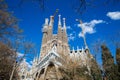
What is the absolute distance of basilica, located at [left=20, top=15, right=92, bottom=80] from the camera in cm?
3678

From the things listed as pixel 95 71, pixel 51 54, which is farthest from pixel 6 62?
pixel 51 54

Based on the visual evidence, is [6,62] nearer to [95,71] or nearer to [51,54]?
[95,71]

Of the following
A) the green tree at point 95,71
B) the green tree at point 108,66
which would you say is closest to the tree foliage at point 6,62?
the green tree at point 95,71

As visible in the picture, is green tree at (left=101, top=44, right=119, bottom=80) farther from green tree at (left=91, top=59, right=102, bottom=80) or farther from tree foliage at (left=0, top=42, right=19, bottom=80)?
tree foliage at (left=0, top=42, right=19, bottom=80)

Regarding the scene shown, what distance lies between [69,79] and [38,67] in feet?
73.2

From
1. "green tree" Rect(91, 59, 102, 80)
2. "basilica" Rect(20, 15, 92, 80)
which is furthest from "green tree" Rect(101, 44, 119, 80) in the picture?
"basilica" Rect(20, 15, 92, 80)

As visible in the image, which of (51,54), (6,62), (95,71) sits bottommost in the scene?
(95,71)

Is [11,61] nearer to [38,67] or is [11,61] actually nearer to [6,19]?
[6,19]

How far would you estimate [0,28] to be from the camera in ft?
27.7

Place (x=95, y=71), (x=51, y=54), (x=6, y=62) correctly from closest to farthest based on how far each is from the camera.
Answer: (x=95, y=71), (x=6, y=62), (x=51, y=54)

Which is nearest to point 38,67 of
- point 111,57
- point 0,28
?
point 111,57

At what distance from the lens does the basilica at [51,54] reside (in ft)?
121

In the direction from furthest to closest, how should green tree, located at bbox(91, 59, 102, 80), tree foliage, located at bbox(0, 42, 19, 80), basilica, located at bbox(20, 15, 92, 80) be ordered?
basilica, located at bbox(20, 15, 92, 80) < tree foliage, located at bbox(0, 42, 19, 80) < green tree, located at bbox(91, 59, 102, 80)

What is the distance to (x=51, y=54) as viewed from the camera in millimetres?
40094
